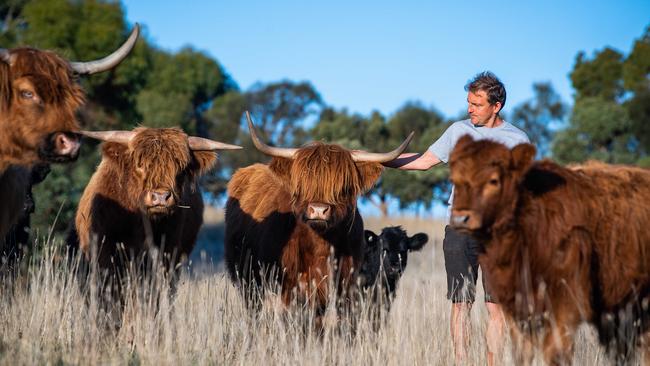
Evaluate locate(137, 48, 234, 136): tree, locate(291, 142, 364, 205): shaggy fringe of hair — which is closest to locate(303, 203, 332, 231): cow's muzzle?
locate(291, 142, 364, 205): shaggy fringe of hair

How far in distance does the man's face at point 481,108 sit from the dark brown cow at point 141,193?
8.46 feet

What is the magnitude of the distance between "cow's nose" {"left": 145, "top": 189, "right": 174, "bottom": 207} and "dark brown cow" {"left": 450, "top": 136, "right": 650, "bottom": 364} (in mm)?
3036

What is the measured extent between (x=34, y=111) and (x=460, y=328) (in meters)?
3.63

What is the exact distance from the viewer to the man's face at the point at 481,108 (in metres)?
6.51

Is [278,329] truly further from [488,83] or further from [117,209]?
[488,83]

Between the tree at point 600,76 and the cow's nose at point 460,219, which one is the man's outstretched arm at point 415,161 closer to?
the cow's nose at point 460,219

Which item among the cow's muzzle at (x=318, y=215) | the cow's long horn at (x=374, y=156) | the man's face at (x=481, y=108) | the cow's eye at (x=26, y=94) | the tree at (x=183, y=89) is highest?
the tree at (x=183, y=89)

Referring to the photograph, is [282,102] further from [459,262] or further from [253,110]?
[459,262]

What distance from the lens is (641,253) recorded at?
5.33m

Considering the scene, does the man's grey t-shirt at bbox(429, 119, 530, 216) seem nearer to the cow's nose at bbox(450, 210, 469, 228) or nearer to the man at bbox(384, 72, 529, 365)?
the man at bbox(384, 72, 529, 365)

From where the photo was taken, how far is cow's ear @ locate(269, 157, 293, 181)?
7566mm

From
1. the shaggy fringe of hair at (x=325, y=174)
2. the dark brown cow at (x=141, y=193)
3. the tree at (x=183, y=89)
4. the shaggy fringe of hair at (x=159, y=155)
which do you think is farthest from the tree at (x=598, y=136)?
the shaggy fringe of hair at (x=159, y=155)

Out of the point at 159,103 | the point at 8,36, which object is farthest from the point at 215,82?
the point at 8,36

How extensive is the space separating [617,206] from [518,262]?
819 millimetres
